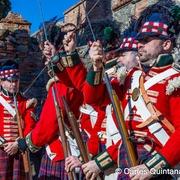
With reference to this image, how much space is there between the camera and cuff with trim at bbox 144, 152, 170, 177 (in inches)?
97.1

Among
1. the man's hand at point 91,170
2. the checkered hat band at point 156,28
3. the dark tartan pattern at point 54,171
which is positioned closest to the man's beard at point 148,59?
the checkered hat band at point 156,28

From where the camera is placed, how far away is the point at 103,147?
3.21 meters

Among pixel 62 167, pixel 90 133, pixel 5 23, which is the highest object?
pixel 5 23

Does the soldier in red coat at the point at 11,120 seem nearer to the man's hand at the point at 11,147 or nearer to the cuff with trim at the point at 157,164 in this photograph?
the man's hand at the point at 11,147

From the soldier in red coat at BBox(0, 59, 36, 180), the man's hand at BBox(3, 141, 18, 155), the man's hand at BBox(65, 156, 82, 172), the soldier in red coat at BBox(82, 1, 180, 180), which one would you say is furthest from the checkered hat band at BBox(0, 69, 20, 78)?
the soldier in red coat at BBox(82, 1, 180, 180)

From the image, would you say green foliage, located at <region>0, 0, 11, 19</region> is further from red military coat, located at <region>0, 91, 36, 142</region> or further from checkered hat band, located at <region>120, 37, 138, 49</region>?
checkered hat band, located at <region>120, 37, 138, 49</region>

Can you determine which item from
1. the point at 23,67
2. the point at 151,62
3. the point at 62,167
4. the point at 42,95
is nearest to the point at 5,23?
the point at 23,67

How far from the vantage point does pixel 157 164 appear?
247 centimetres

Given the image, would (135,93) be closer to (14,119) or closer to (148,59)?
(148,59)

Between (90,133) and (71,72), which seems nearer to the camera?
(71,72)

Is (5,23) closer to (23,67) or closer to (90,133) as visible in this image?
(23,67)

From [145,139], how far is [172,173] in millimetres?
245

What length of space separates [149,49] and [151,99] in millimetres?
325

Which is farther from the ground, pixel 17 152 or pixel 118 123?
pixel 118 123
